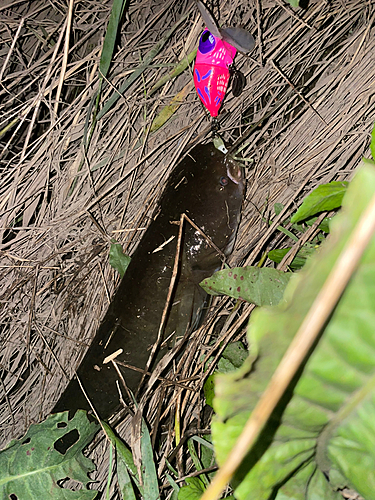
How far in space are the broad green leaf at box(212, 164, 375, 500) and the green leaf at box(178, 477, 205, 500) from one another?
0.79 m

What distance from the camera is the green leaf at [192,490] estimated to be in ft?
4.44

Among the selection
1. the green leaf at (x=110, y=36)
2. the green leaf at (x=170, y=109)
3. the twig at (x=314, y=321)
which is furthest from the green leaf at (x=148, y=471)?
the green leaf at (x=110, y=36)

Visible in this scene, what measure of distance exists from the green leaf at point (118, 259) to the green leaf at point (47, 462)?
74cm

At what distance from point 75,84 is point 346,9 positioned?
140 cm

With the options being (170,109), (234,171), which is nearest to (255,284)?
(234,171)

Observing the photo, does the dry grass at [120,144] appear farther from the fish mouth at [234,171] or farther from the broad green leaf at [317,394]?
the broad green leaf at [317,394]

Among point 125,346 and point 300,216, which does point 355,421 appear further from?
point 125,346

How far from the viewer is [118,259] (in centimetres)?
187

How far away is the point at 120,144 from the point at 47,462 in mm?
1642

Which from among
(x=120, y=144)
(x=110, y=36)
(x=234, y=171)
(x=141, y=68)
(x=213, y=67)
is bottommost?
(x=234, y=171)

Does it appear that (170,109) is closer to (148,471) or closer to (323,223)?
(323,223)

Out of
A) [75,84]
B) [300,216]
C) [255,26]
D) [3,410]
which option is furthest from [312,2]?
[3,410]

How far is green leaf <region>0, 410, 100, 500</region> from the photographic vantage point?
1.62 m

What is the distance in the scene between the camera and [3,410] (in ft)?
7.37
